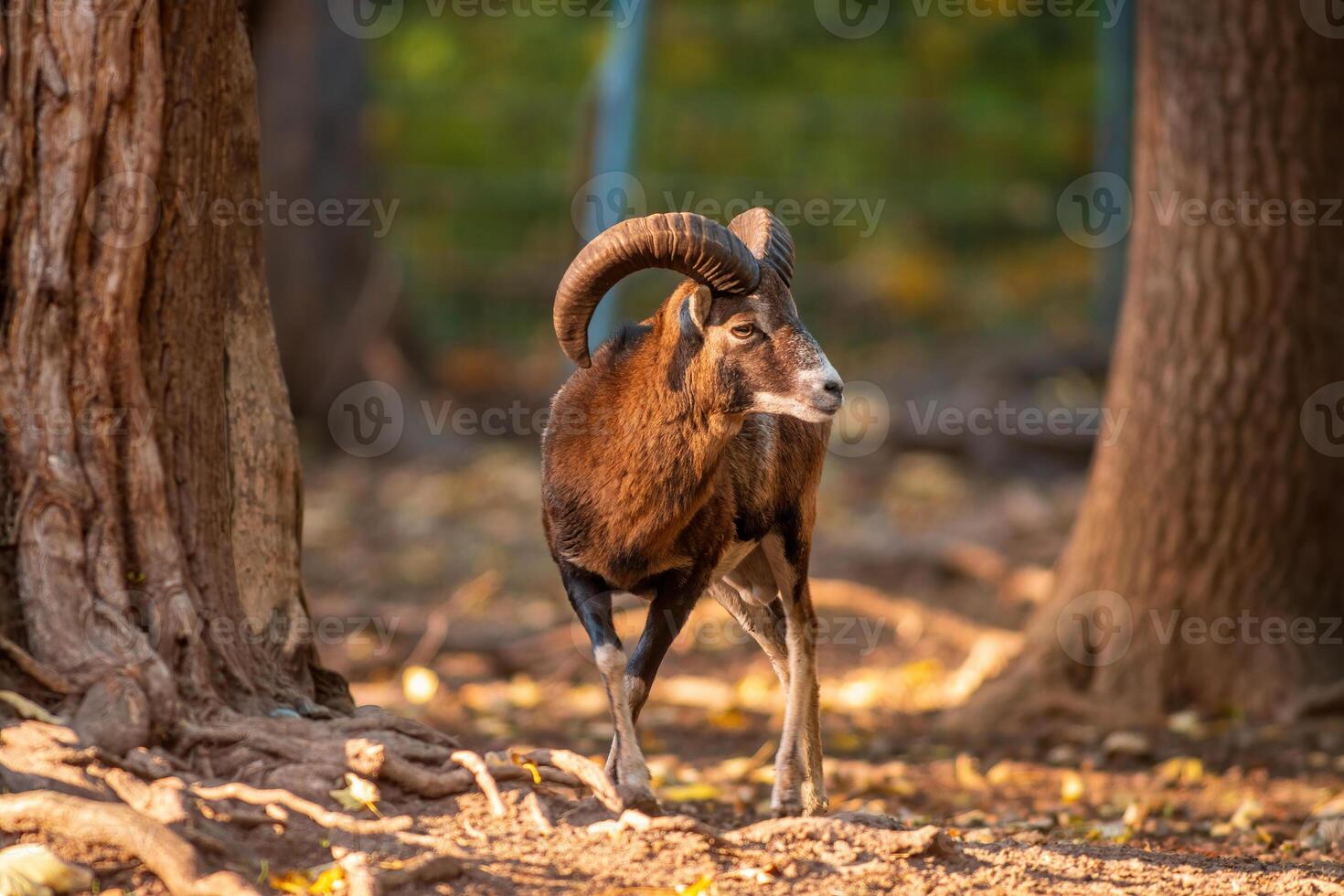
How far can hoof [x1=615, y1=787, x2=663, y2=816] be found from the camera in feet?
16.2

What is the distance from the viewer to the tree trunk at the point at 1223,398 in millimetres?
7738

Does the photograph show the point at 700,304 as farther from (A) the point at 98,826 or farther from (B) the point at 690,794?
(A) the point at 98,826

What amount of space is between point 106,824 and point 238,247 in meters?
2.31

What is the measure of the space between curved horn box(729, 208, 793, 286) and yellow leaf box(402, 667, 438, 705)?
11.5 feet

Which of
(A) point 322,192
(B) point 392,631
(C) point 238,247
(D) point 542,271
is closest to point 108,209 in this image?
(C) point 238,247
